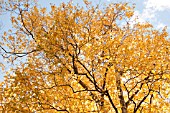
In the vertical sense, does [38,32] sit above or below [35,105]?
above

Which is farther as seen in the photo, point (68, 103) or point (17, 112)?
point (68, 103)

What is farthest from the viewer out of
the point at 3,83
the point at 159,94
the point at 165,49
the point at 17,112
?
the point at 3,83

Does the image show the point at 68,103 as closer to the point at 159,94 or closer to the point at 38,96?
the point at 38,96

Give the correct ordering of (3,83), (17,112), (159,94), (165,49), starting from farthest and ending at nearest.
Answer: (3,83), (165,49), (159,94), (17,112)

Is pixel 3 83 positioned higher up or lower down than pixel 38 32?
lower down

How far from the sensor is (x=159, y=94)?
11.4 meters

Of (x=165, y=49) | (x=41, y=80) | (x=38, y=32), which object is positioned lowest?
(x=41, y=80)

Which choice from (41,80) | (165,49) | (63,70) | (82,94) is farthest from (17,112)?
(165,49)

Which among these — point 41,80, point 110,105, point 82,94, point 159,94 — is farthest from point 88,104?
point 159,94

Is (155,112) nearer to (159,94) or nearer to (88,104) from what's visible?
(159,94)

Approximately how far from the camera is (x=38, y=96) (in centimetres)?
1098

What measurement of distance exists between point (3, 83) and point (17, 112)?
3.24 m

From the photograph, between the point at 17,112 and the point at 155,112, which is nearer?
the point at 17,112

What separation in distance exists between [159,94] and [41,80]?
5955 mm
